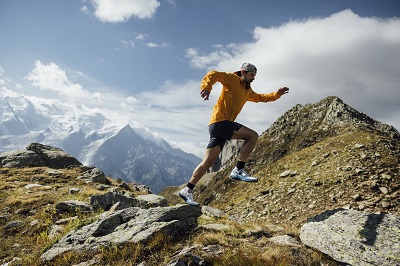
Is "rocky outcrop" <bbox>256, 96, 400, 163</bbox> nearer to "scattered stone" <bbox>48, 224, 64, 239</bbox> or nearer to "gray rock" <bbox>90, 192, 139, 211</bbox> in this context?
"gray rock" <bbox>90, 192, 139, 211</bbox>

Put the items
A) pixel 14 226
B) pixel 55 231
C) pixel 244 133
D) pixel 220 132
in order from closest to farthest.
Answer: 1. pixel 220 132
2. pixel 244 133
3. pixel 55 231
4. pixel 14 226

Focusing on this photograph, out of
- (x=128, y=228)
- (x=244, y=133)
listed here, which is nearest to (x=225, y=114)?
(x=244, y=133)

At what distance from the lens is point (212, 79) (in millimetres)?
7441

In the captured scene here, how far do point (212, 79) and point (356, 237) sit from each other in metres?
5.31

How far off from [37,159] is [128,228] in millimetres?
29149

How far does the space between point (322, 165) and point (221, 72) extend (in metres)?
23.5

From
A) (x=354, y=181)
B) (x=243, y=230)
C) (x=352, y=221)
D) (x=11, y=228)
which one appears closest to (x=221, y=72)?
(x=243, y=230)

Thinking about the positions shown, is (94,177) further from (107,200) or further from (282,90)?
(282,90)

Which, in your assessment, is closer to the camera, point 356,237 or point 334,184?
point 356,237

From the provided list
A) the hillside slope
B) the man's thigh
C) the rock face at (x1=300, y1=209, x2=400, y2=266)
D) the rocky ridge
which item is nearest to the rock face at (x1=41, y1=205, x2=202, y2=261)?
the rocky ridge

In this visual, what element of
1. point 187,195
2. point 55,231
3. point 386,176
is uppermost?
point 386,176

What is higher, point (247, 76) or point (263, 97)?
point (247, 76)

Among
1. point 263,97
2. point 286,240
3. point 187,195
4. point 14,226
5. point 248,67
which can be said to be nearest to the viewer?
point 286,240

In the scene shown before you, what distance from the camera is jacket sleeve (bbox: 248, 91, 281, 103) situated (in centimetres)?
909
